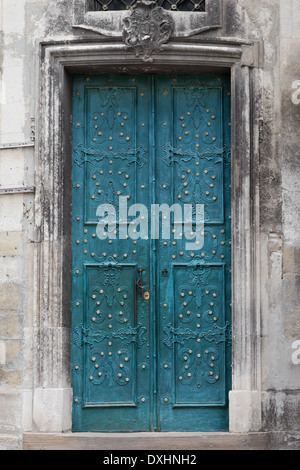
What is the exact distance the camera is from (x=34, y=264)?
28.5 feet

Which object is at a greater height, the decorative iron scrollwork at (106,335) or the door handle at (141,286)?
the door handle at (141,286)

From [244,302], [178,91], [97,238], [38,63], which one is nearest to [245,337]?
[244,302]

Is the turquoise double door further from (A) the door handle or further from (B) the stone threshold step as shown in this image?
(B) the stone threshold step

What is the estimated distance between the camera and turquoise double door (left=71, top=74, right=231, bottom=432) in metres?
8.73

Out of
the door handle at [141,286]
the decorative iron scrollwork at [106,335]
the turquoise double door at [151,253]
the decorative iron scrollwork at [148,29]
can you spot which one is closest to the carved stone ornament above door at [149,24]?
the decorative iron scrollwork at [148,29]

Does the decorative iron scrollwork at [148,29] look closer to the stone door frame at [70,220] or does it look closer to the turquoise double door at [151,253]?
the stone door frame at [70,220]

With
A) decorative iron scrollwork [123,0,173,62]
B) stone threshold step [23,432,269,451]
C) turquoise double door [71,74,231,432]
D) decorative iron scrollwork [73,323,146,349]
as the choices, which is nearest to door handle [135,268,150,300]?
turquoise double door [71,74,231,432]

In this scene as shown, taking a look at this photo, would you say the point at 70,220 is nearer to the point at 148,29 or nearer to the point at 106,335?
the point at 106,335

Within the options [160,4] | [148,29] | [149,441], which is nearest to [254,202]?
[148,29]

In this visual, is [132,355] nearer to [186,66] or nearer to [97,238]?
[97,238]

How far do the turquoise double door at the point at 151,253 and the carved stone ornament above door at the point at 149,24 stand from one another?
404 millimetres

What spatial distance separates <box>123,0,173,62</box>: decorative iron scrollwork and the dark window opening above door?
0.25m

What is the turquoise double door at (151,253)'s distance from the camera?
8.73 metres

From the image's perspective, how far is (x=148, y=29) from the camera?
28.6 ft
